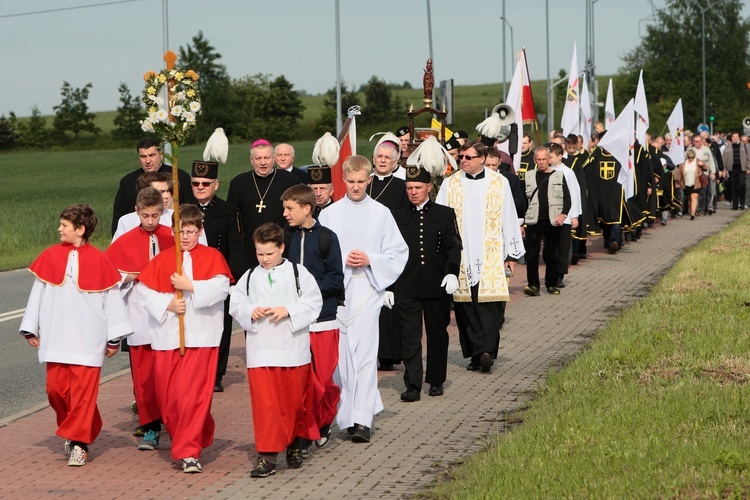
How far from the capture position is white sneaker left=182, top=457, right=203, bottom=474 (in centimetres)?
790

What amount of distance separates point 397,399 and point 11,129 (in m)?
109

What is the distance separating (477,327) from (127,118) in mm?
109828

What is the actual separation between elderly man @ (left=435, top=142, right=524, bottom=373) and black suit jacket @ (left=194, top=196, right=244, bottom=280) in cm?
193

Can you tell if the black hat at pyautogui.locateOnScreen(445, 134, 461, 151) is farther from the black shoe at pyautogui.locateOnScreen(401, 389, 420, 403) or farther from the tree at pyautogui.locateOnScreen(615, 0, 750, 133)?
the tree at pyautogui.locateOnScreen(615, 0, 750, 133)

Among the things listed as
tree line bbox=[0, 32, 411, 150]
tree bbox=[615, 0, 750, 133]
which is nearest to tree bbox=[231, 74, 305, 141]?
tree line bbox=[0, 32, 411, 150]

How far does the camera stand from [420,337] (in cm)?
1006

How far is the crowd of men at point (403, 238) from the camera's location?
8.98 meters

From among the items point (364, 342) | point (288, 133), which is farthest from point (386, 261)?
point (288, 133)

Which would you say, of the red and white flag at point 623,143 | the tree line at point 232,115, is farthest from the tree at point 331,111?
the red and white flag at point 623,143

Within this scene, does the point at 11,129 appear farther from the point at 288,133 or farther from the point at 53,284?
the point at 53,284

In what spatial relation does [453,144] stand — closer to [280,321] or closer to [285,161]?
[285,161]

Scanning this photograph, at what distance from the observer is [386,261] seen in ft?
29.7

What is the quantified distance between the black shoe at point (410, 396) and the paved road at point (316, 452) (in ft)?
0.28

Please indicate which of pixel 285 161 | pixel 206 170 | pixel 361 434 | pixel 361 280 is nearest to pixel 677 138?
pixel 285 161
